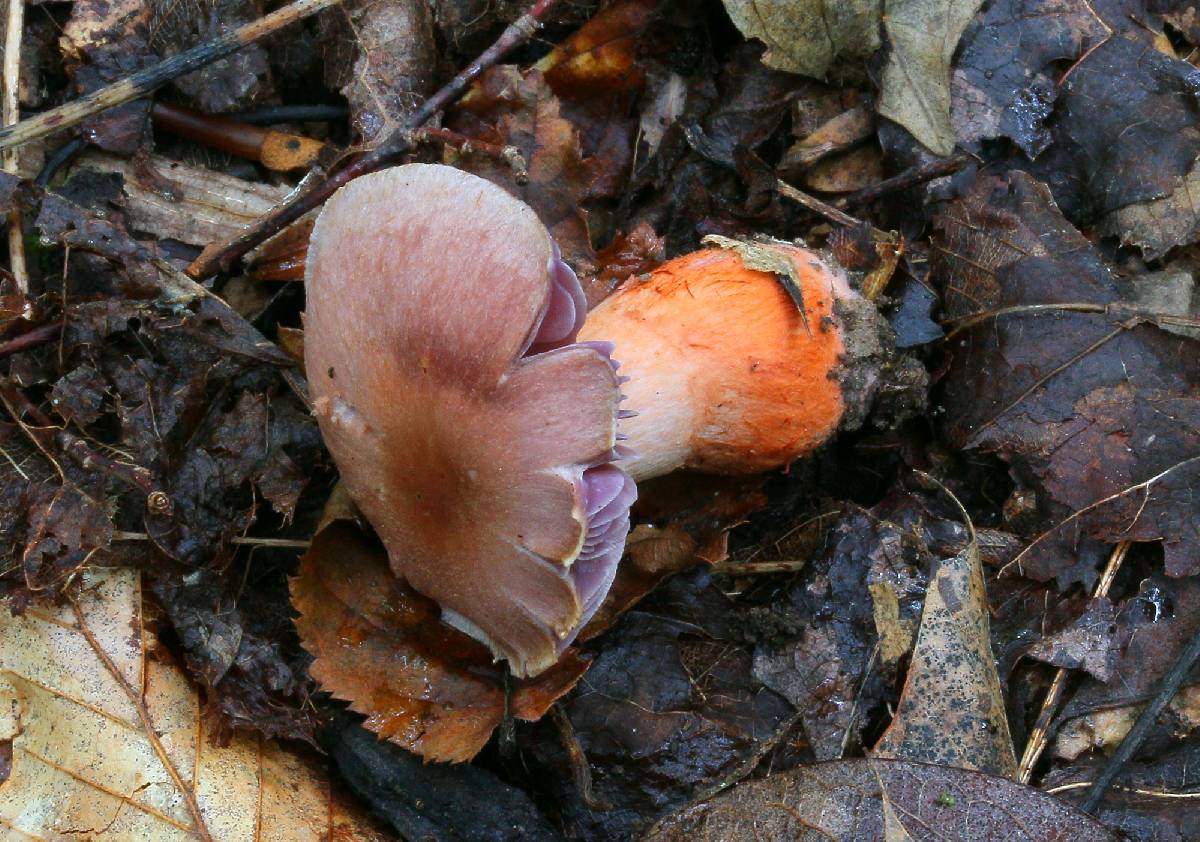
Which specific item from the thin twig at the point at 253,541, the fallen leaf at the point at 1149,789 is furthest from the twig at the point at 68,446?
the fallen leaf at the point at 1149,789

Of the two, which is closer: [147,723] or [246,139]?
[147,723]

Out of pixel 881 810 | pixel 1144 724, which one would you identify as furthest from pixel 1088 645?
pixel 881 810

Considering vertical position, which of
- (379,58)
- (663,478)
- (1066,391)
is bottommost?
(663,478)

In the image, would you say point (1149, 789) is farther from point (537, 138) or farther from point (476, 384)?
point (537, 138)

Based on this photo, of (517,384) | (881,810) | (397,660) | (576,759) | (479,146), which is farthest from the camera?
(479,146)

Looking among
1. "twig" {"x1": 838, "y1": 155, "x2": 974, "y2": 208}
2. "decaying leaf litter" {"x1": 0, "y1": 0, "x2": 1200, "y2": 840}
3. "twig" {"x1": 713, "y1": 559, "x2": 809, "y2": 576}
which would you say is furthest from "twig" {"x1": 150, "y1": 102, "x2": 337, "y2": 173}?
"twig" {"x1": 713, "y1": 559, "x2": 809, "y2": 576}

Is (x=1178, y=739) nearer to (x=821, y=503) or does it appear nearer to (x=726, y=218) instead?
(x=821, y=503)

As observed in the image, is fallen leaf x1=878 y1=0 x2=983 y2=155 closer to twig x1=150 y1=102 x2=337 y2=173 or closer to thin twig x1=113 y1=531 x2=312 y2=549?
twig x1=150 y1=102 x2=337 y2=173
